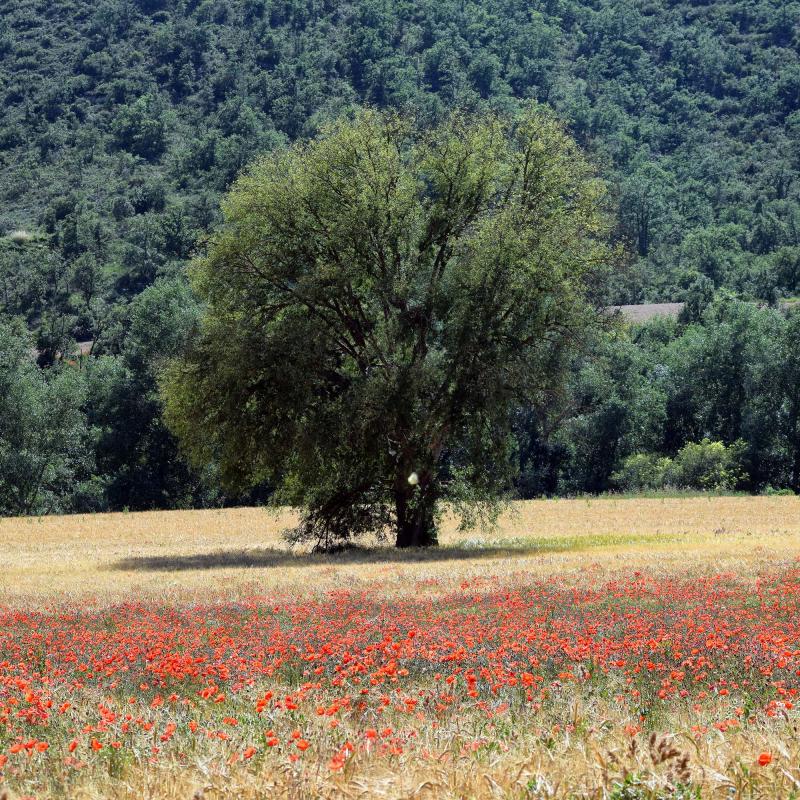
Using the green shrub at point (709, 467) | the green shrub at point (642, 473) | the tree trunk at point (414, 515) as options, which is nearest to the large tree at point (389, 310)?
the tree trunk at point (414, 515)

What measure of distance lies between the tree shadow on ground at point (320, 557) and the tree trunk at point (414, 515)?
1133mm

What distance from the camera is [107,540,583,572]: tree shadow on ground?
103 ft

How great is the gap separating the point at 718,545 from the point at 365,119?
1667 centimetres

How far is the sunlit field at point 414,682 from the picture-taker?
705 centimetres

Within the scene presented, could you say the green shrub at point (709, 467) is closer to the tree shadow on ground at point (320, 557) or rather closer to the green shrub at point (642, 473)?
the green shrub at point (642, 473)

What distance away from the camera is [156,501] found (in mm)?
85312

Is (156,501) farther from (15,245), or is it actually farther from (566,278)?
(15,245)

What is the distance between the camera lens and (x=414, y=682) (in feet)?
38.0

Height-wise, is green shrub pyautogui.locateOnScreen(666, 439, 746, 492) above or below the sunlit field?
below

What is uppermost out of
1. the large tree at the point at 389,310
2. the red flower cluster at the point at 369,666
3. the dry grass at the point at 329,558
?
the red flower cluster at the point at 369,666

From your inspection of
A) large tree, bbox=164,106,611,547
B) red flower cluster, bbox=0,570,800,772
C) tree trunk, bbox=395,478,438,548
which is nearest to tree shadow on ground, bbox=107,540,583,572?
tree trunk, bbox=395,478,438,548

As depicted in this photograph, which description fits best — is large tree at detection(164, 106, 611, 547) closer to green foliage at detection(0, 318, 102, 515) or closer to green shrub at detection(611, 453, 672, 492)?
green foliage at detection(0, 318, 102, 515)

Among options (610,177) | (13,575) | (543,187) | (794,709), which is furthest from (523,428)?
(610,177)

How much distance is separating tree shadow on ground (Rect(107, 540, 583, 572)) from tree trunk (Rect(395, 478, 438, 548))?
1.13 m
